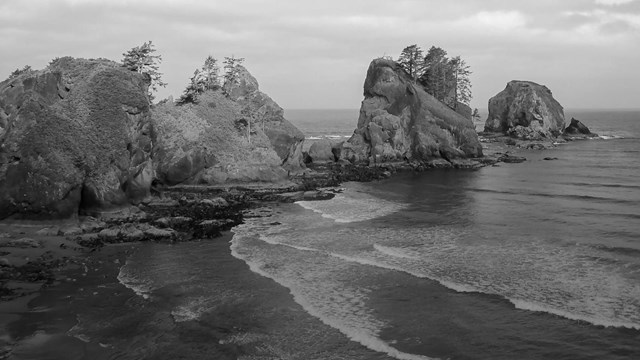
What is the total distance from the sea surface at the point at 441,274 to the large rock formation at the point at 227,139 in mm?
10782

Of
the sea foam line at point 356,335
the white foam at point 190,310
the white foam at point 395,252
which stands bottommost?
the sea foam line at point 356,335

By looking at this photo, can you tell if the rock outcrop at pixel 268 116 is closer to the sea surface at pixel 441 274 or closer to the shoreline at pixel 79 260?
the shoreline at pixel 79 260

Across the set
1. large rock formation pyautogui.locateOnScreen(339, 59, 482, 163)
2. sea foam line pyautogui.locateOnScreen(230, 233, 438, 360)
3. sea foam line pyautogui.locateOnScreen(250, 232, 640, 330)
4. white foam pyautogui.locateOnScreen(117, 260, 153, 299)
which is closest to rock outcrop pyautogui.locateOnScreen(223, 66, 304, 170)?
large rock formation pyautogui.locateOnScreen(339, 59, 482, 163)

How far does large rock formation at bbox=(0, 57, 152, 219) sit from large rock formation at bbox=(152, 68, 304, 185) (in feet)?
23.3

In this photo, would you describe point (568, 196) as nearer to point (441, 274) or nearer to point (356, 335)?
point (441, 274)

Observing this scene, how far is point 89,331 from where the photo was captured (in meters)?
18.1

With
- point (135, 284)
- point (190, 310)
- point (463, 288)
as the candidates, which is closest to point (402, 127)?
point (463, 288)

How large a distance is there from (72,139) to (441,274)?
89.3 feet

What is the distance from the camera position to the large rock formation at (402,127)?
247ft

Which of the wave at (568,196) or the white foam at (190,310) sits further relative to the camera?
the wave at (568,196)

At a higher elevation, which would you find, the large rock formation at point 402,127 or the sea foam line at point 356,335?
the large rock formation at point 402,127

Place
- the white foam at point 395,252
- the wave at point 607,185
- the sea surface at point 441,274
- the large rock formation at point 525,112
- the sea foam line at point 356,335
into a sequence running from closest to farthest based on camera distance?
the sea foam line at point 356,335 → the sea surface at point 441,274 → the white foam at point 395,252 → the wave at point 607,185 → the large rock formation at point 525,112

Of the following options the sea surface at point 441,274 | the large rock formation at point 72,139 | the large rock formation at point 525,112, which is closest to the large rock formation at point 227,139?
the large rock formation at point 72,139

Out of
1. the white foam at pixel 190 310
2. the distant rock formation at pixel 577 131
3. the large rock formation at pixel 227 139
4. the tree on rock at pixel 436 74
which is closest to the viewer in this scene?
the white foam at pixel 190 310
